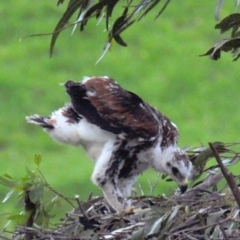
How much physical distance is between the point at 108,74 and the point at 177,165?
15.8 feet

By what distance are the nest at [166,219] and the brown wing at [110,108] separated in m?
0.22

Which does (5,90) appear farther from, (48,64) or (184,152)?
(184,152)

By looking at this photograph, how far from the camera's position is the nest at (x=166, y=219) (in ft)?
8.34

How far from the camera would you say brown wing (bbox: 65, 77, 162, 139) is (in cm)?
320

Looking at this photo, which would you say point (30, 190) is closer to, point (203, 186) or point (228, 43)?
point (203, 186)

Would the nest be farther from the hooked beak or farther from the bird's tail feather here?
the bird's tail feather

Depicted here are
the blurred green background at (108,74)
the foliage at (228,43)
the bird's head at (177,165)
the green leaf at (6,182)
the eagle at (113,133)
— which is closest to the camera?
the foliage at (228,43)

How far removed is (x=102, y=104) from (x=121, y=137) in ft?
0.41

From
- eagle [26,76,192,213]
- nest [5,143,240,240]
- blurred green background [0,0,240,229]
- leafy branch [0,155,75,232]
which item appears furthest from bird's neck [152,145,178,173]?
blurred green background [0,0,240,229]

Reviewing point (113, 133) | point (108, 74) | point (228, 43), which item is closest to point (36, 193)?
point (113, 133)

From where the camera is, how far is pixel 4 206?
6859 mm

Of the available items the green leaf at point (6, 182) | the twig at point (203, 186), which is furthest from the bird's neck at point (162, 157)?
the green leaf at point (6, 182)

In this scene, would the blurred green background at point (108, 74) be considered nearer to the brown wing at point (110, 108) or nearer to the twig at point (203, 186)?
the brown wing at point (110, 108)

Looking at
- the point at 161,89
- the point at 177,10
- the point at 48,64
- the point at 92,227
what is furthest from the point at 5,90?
the point at 92,227
